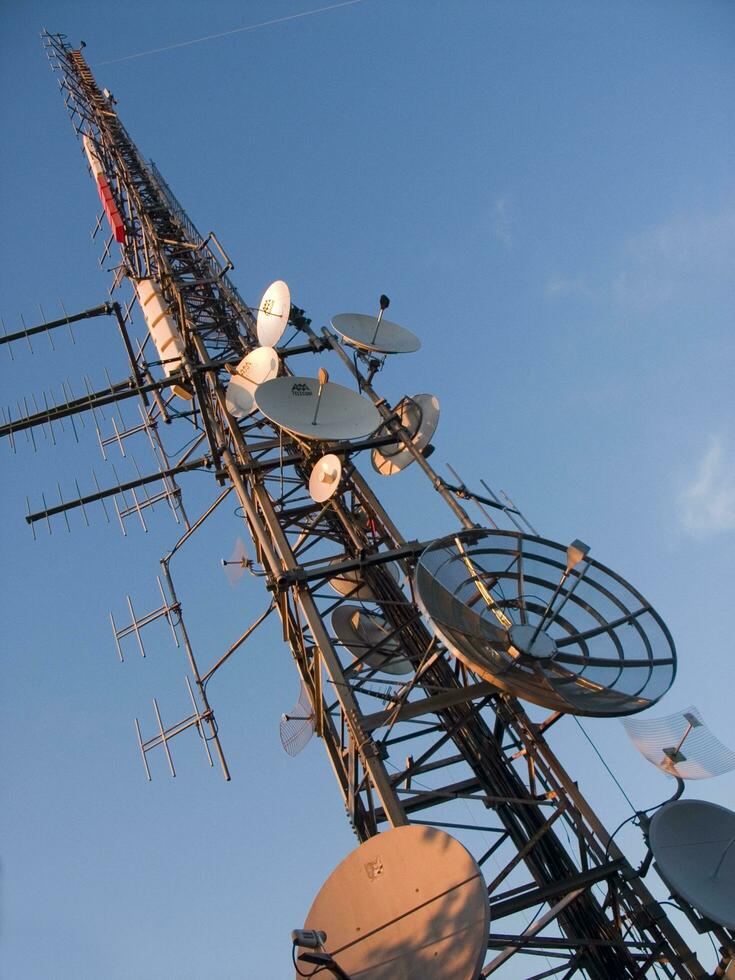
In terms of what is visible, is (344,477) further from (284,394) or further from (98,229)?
(98,229)

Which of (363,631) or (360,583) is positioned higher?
(363,631)

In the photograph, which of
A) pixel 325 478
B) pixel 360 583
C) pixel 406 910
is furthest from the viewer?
pixel 360 583

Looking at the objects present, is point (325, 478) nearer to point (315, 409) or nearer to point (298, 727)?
point (315, 409)

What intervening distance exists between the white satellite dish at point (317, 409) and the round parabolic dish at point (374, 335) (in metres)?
1.92

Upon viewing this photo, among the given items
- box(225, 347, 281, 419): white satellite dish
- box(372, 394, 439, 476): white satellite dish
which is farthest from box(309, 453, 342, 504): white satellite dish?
box(225, 347, 281, 419): white satellite dish

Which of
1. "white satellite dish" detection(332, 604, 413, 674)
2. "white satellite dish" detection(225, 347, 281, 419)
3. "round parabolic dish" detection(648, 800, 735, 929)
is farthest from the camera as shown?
"white satellite dish" detection(225, 347, 281, 419)

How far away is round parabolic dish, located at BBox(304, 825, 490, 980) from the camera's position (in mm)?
8492

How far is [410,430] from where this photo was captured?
16.9 metres

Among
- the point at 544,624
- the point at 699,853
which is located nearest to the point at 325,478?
the point at 544,624

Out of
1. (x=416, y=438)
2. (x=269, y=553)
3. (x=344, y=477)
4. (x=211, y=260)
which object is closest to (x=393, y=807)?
(x=269, y=553)

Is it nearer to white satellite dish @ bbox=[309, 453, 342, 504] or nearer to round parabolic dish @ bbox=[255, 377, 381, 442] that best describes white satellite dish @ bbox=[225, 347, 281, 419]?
round parabolic dish @ bbox=[255, 377, 381, 442]

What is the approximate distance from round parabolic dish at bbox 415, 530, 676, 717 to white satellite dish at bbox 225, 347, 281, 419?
20.6 feet

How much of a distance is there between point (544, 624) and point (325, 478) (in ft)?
15.5

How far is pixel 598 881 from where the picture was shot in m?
11.0
